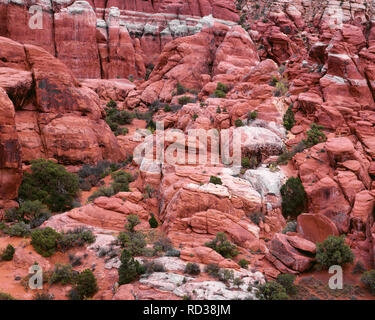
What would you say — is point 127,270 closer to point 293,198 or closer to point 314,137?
point 293,198

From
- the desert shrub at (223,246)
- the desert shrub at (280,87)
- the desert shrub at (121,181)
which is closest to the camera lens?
the desert shrub at (223,246)

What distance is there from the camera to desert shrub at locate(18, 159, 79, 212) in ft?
68.8

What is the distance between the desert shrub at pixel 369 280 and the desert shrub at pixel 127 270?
10050 mm

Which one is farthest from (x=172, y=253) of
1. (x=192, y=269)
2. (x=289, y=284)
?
(x=289, y=284)

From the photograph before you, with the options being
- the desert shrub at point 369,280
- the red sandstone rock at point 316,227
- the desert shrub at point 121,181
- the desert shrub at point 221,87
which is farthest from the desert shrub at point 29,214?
the desert shrub at point 221,87

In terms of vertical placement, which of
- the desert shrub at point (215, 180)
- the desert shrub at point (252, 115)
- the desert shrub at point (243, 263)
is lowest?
the desert shrub at point (243, 263)

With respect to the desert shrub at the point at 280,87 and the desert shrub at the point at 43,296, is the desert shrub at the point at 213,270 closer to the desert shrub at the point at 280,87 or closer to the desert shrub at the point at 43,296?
the desert shrub at the point at 43,296

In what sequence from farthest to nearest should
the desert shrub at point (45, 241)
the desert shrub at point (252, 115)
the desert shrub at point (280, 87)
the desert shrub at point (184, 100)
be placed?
the desert shrub at point (184, 100) < the desert shrub at point (280, 87) < the desert shrub at point (252, 115) < the desert shrub at point (45, 241)

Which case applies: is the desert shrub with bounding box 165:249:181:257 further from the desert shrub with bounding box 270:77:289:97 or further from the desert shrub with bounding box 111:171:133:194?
the desert shrub with bounding box 270:77:289:97

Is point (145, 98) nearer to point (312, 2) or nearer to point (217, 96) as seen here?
point (217, 96)

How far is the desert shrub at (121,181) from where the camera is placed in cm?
2311

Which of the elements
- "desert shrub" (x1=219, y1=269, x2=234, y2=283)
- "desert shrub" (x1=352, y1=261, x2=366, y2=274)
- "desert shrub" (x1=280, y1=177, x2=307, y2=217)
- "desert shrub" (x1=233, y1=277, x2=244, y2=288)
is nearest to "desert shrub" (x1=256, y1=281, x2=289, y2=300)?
"desert shrub" (x1=233, y1=277, x2=244, y2=288)
